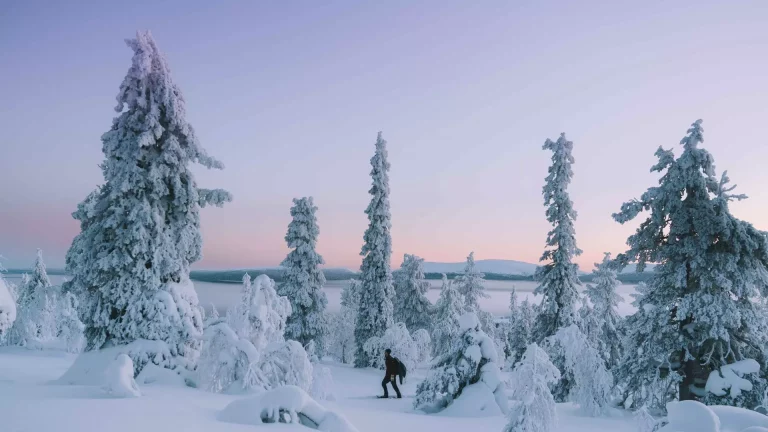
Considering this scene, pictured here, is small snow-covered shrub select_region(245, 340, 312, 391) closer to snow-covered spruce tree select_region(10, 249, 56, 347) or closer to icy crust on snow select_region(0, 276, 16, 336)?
icy crust on snow select_region(0, 276, 16, 336)

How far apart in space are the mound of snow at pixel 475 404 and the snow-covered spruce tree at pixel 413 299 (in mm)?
29772

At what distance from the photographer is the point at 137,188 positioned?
1386cm

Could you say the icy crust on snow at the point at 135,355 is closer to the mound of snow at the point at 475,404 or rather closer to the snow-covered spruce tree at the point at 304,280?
the mound of snow at the point at 475,404

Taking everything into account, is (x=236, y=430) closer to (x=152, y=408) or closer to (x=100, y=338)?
(x=152, y=408)

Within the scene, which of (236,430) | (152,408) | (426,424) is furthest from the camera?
(426,424)

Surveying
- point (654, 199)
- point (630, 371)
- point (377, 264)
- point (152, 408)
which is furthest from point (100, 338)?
point (377, 264)

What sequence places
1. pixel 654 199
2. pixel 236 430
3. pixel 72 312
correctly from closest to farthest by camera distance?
pixel 236 430 → pixel 654 199 → pixel 72 312

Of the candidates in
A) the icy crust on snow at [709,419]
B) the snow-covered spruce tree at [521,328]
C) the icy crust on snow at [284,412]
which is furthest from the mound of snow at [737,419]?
the snow-covered spruce tree at [521,328]

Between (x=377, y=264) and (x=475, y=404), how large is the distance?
985 inches

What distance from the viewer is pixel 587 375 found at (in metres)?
15.3

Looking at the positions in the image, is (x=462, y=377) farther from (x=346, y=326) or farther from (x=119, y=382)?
(x=346, y=326)

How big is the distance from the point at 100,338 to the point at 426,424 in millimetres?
9735

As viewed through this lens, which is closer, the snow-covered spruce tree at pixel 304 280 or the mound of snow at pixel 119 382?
the mound of snow at pixel 119 382

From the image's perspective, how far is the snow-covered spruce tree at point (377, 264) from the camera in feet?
123
